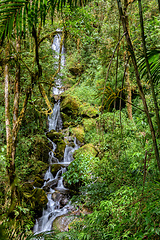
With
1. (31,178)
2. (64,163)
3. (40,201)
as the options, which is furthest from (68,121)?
(40,201)

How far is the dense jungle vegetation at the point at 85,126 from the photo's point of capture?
109 cm

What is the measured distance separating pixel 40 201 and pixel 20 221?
152 cm

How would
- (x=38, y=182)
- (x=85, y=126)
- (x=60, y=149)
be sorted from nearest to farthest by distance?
1. (x=38, y=182)
2. (x=60, y=149)
3. (x=85, y=126)

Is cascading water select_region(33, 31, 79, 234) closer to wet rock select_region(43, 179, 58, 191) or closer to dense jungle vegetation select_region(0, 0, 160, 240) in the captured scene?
wet rock select_region(43, 179, 58, 191)

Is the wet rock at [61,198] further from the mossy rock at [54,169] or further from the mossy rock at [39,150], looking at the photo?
the mossy rock at [39,150]

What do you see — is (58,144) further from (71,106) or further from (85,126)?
(71,106)

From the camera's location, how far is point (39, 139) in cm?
650

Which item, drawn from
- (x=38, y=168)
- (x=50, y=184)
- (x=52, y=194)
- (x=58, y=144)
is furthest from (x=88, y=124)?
(x=52, y=194)

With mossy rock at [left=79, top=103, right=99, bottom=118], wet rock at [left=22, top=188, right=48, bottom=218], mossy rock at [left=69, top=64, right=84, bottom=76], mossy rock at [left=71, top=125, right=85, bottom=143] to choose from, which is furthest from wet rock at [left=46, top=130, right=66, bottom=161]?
mossy rock at [left=69, top=64, right=84, bottom=76]

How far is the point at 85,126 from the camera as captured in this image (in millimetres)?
8867

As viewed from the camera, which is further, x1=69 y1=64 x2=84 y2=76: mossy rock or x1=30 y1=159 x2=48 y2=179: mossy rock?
x1=69 y1=64 x2=84 y2=76: mossy rock

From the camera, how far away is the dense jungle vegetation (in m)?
1.09

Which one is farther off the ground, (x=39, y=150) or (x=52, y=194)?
(x=39, y=150)

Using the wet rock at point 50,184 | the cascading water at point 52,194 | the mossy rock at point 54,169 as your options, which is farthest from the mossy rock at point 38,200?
the mossy rock at point 54,169
